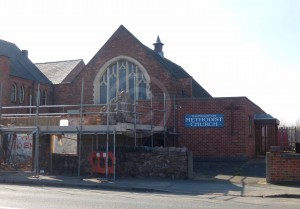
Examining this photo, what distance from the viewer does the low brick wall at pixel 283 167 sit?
1584 centimetres

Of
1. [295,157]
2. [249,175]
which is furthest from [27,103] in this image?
[295,157]

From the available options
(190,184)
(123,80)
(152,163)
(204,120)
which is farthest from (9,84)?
(190,184)

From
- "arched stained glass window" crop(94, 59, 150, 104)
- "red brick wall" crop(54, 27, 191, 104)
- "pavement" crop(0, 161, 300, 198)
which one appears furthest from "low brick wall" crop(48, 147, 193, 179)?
"arched stained glass window" crop(94, 59, 150, 104)

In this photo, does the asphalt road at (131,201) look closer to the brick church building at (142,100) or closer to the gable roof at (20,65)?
the brick church building at (142,100)

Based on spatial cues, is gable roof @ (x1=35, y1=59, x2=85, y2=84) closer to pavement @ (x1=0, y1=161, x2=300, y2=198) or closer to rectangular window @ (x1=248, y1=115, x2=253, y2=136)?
rectangular window @ (x1=248, y1=115, x2=253, y2=136)

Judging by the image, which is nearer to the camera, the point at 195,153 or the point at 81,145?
the point at 81,145

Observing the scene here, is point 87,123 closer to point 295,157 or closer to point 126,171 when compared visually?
point 126,171

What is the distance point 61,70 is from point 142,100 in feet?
65.5

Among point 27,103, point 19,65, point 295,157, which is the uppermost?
point 19,65

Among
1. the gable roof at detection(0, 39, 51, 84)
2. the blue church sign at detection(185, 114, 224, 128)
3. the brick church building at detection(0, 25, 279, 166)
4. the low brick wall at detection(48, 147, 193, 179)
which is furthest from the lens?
the gable roof at detection(0, 39, 51, 84)

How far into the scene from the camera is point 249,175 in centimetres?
1873

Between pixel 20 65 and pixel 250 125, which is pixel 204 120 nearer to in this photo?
pixel 250 125

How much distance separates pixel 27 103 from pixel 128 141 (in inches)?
691

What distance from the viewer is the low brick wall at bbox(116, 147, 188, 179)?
17.7 meters
